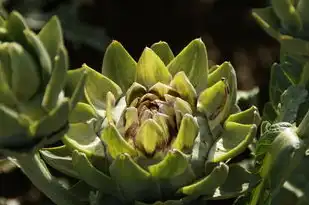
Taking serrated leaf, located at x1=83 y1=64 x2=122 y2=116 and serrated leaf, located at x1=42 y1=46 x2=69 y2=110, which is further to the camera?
serrated leaf, located at x1=83 y1=64 x2=122 y2=116

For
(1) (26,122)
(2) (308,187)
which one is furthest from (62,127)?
(2) (308,187)

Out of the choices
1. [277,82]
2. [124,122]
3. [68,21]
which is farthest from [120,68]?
[68,21]

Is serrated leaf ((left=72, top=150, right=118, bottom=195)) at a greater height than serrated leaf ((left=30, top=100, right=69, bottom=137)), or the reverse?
serrated leaf ((left=30, top=100, right=69, bottom=137))

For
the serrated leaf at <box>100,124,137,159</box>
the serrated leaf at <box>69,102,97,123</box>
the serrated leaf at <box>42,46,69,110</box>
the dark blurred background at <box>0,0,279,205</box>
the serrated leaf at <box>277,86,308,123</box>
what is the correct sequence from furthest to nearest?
the dark blurred background at <box>0,0,279,205</box> < the serrated leaf at <box>277,86,308,123</box> < the serrated leaf at <box>69,102,97,123</box> < the serrated leaf at <box>100,124,137,159</box> < the serrated leaf at <box>42,46,69,110</box>

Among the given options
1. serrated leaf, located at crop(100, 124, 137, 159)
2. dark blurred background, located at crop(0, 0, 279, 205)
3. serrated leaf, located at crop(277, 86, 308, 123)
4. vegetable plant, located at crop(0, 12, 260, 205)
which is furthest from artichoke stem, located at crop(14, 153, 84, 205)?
dark blurred background, located at crop(0, 0, 279, 205)

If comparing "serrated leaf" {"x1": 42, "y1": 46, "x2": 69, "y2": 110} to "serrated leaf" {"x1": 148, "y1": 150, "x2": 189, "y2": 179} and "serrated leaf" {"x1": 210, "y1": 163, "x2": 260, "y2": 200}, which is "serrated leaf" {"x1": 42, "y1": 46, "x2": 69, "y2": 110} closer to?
"serrated leaf" {"x1": 148, "y1": 150, "x2": 189, "y2": 179}

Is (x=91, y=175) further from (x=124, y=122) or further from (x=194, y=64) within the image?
(x=194, y=64)

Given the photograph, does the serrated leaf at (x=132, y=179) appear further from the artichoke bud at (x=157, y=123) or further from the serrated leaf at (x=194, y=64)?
the serrated leaf at (x=194, y=64)

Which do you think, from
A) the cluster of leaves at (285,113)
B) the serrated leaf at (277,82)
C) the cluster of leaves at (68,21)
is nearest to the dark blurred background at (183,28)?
the cluster of leaves at (68,21)
